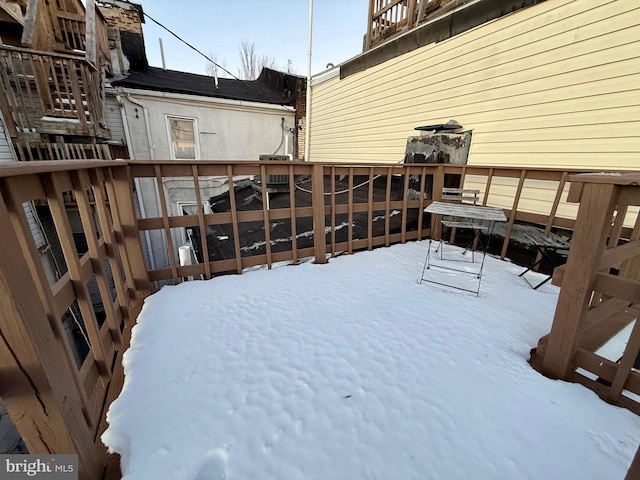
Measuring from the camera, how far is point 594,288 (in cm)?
143

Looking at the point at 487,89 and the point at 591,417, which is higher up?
the point at 487,89

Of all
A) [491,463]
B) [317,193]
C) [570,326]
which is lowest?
[491,463]

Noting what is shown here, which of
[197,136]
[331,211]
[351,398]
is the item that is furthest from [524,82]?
[197,136]

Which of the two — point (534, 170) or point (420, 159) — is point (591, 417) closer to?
point (534, 170)

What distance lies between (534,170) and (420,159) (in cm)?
212

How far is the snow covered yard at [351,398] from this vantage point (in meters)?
1.14

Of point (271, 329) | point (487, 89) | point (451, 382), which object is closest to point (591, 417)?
point (451, 382)

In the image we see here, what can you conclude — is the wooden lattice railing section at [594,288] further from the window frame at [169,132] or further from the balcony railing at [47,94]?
the window frame at [169,132]

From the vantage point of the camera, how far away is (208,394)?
1.44 meters

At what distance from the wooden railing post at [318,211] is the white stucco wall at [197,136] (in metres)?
5.20

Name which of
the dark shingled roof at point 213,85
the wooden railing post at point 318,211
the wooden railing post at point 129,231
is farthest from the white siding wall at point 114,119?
the wooden railing post at point 318,211

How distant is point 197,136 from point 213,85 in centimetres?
227

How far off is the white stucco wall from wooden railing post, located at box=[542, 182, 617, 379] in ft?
24.2

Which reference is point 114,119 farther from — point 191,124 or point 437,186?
point 437,186
